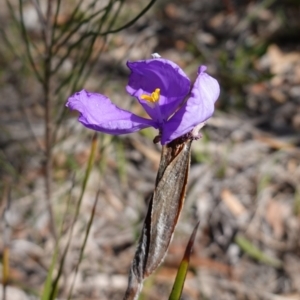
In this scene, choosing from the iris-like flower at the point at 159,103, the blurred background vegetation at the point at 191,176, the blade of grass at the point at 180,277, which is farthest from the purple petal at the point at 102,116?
the blurred background vegetation at the point at 191,176

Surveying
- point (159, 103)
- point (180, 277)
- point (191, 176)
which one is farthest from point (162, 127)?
point (191, 176)

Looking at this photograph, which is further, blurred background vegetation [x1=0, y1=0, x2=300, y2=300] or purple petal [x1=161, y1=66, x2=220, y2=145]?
blurred background vegetation [x1=0, y1=0, x2=300, y2=300]

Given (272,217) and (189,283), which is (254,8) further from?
(189,283)

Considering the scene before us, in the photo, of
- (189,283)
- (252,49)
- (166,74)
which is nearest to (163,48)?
(252,49)

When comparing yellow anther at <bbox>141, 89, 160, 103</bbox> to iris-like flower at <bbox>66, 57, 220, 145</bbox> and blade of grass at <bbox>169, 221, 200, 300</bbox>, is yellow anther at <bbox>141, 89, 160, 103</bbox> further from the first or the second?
blade of grass at <bbox>169, 221, 200, 300</bbox>

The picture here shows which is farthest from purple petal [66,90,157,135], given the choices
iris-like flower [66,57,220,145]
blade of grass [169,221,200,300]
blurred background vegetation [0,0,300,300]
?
blurred background vegetation [0,0,300,300]

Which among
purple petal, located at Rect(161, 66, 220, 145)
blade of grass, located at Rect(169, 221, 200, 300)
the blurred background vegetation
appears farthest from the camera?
the blurred background vegetation

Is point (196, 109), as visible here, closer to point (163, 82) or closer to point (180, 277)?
point (163, 82)
